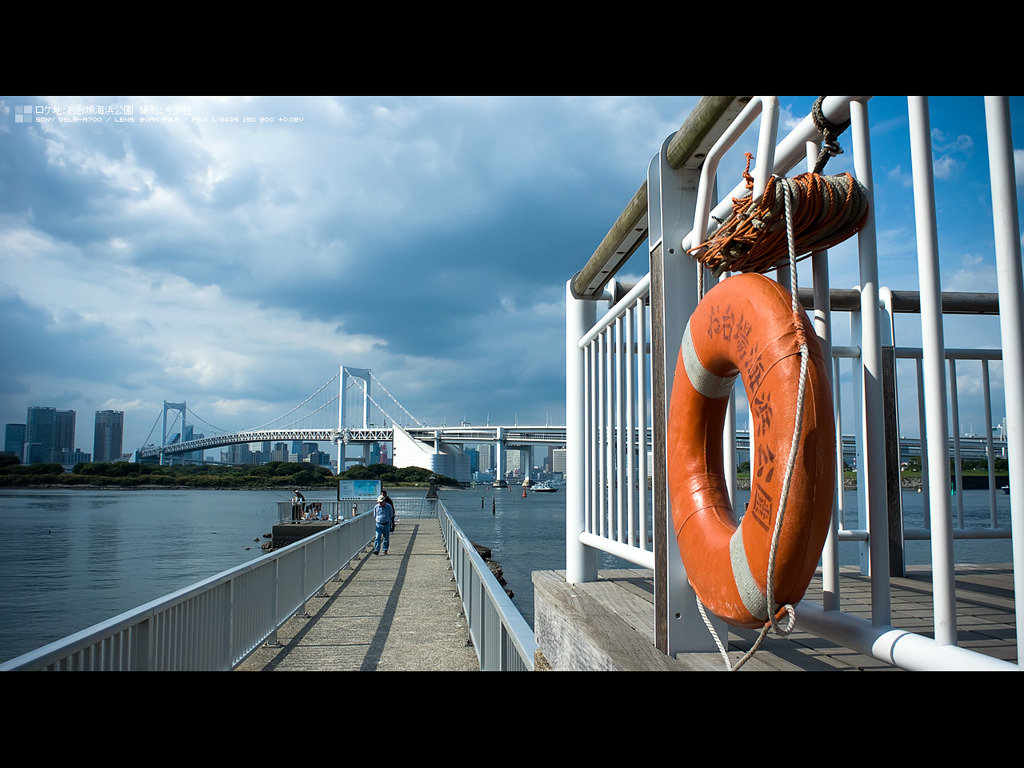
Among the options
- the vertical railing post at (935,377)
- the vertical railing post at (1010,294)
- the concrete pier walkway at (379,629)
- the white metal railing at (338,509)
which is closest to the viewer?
the vertical railing post at (1010,294)

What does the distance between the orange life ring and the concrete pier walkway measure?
2.63 m

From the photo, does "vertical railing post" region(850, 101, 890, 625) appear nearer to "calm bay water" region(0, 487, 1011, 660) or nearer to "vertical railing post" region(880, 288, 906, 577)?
"vertical railing post" region(880, 288, 906, 577)

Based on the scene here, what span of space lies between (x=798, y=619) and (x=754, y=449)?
18.1 inches

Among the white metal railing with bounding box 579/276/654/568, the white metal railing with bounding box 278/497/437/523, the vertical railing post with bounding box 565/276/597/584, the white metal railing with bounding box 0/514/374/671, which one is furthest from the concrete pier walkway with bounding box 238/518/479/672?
the white metal railing with bounding box 278/497/437/523

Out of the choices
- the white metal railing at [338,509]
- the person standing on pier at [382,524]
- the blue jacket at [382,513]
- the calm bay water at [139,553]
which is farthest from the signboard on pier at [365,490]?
the blue jacket at [382,513]

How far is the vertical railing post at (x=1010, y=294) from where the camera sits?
2.71 feet

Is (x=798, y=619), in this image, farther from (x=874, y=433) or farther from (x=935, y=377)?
(x=935, y=377)

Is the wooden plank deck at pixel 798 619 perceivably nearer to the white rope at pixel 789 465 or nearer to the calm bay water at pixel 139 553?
the white rope at pixel 789 465

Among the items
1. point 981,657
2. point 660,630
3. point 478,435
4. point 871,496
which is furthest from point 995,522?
point 478,435

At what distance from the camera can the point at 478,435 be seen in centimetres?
7169

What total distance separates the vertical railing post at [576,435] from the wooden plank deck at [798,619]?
103mm

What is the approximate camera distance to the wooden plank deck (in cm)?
170

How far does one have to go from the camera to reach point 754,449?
120 cm
